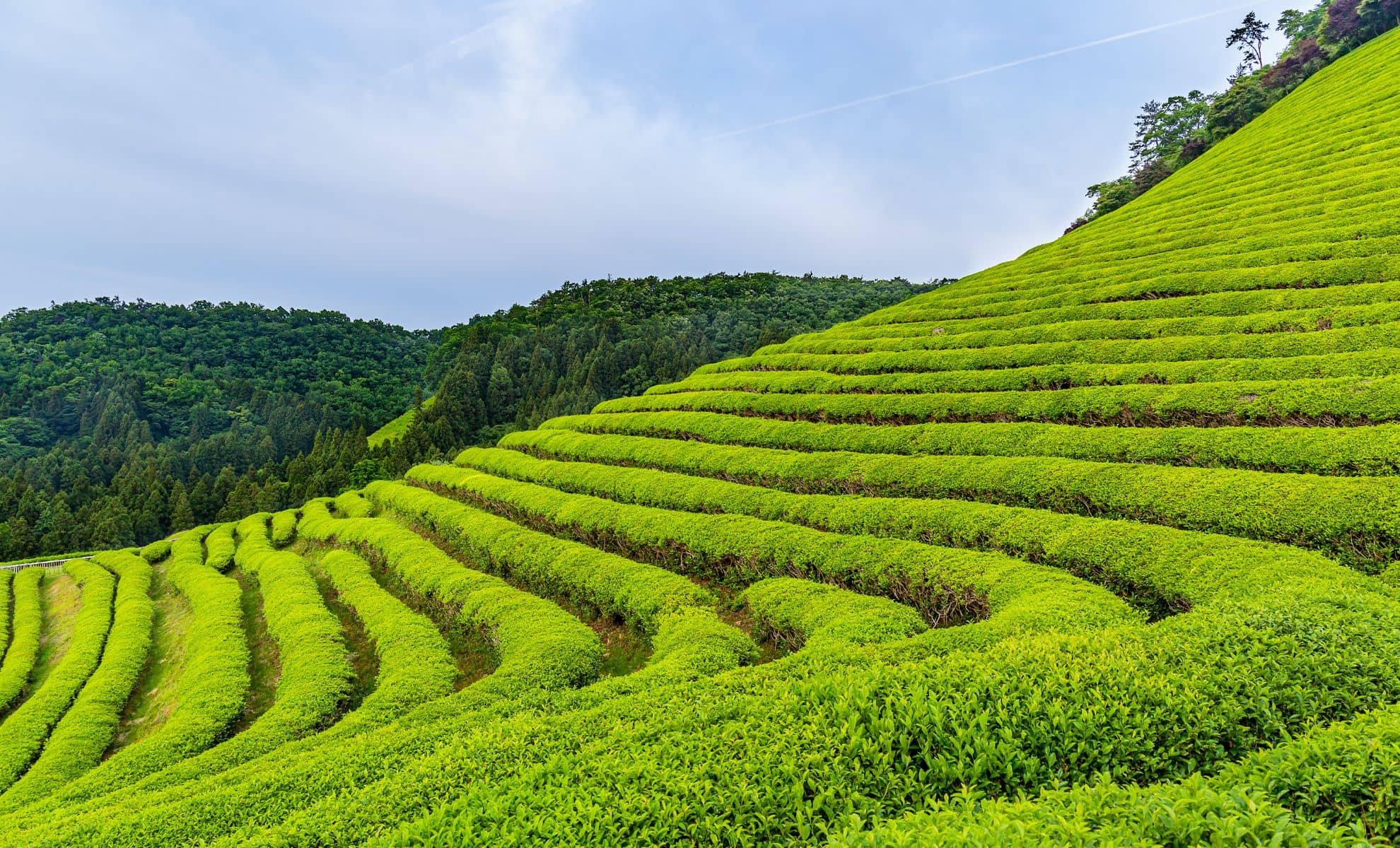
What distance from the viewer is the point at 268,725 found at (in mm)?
10672

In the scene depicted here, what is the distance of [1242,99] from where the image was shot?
160ft

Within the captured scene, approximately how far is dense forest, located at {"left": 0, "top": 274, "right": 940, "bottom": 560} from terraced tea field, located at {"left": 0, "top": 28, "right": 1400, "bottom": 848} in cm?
3339

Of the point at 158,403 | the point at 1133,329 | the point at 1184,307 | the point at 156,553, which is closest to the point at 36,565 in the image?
the point at 156,553

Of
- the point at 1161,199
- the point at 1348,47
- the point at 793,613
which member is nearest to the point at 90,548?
the point at 793,613

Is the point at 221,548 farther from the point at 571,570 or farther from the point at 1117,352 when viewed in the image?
the point at 1117,352

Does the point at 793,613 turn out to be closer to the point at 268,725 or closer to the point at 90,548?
the point at 268,725

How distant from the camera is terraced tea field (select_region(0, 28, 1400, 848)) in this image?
4.19 meters

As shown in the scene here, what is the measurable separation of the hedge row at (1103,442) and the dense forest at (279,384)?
53.1 metres

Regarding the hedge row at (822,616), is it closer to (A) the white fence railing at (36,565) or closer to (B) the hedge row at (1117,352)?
(B) the hedge row at (1117,352)

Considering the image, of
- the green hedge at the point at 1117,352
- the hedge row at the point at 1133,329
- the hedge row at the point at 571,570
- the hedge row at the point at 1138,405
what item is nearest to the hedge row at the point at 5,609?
the hedge row at the point at 571,570

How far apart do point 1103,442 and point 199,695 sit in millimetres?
20799

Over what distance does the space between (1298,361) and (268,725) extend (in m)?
22.6

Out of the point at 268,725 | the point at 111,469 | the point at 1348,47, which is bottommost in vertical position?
the point at 268,725

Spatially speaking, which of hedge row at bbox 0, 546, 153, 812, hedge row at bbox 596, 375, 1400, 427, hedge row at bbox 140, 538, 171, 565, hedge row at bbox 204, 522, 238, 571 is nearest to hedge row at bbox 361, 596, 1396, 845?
hedge row at bbox 596, 375, 1400, 427
